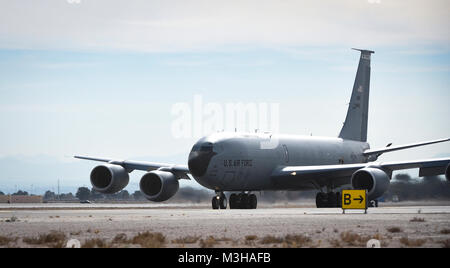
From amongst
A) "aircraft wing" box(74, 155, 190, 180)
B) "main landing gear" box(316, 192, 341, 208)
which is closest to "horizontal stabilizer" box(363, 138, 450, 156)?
"main landing gear" box(316, 192, 341, 208)

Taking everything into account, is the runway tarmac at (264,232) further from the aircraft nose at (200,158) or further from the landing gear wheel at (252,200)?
the landing gear wheel at (252,200)

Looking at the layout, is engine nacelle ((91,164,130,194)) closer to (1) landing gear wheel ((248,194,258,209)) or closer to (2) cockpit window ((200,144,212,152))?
(2) cockpit window ((200,144,212,152))

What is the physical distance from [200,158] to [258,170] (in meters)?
4.65

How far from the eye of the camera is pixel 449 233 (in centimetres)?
2186

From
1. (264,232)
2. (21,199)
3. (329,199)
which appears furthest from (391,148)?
(21,199)

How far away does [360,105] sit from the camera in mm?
62750

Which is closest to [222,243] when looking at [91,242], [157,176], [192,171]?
[91,242]

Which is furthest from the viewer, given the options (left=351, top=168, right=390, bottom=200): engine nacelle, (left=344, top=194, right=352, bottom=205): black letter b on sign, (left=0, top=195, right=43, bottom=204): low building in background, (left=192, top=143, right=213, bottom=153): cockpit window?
(left=0, top=195, right=43, bottom=204): low building in background

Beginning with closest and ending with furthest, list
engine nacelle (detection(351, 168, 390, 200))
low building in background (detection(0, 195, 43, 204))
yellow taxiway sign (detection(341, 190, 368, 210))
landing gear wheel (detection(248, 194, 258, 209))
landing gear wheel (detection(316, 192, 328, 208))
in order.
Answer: yellow taxiway sign (detection(341, 190, 368, 210)), engine nacelle (detection(351, 168, 390, 200)), landing gear wheel (detection(248, 194, 258, 209)), landing gear wheel (detection(316, 192, 328, 208)), low building in background (detection(0, 195, 43, 204))

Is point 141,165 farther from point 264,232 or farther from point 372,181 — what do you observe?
point 264,232

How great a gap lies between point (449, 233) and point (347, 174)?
2573 cm

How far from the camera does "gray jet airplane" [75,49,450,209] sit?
1726 inches

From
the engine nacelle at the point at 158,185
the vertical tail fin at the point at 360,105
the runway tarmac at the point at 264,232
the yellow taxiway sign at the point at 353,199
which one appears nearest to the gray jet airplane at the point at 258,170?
the engine nacelle at the point at 158,185

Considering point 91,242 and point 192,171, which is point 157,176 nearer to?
point 192,171
